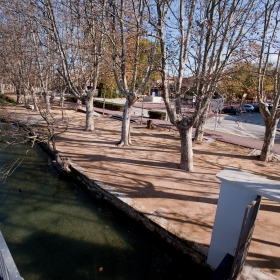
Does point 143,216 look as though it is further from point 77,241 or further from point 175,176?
point 175,176

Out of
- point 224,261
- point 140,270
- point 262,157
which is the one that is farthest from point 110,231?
point 262,157

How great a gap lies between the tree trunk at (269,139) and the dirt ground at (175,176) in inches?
15.7

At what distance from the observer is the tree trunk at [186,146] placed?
7605mm

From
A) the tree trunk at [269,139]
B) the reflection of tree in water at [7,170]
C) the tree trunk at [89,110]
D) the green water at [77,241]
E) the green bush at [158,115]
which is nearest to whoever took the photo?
the green water at [77,241]

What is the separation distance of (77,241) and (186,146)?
474cm

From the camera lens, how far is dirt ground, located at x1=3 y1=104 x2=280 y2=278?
4746 millimetres

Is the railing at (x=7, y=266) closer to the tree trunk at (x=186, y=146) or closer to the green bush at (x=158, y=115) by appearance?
the tree trunk at (x=186, y=146)

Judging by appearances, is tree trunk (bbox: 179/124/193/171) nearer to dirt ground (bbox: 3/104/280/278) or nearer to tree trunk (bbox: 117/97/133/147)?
dirt ground (bbox: 3/104/280/278)

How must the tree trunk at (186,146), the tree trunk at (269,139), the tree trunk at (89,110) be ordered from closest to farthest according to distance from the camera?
the tree trunk at (186,146) → the tree trunk at (269,139) → the tree trunk at (89,110)

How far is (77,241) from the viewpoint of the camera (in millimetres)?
5023

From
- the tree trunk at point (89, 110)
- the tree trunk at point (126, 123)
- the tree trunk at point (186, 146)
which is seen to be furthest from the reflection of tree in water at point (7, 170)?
the tree trunk at point (186, 146)

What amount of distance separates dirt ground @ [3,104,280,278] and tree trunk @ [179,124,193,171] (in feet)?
1.01

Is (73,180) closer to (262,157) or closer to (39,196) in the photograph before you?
(39,196)

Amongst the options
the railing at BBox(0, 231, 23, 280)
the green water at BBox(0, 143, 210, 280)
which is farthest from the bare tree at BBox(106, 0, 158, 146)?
the railing at BBox(0, 231, 23, 280)
